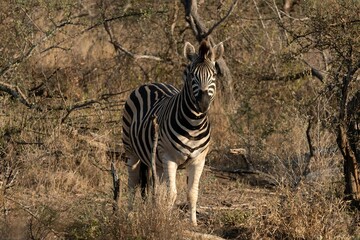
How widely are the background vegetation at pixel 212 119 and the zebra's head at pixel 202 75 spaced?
959mm

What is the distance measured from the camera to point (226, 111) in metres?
11.6

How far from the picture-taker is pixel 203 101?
711cm

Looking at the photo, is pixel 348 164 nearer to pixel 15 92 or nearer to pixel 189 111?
pixel 189 111

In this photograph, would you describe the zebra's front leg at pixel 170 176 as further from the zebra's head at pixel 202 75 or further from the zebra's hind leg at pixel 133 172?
the zebra's hind leg at pixel 133 172

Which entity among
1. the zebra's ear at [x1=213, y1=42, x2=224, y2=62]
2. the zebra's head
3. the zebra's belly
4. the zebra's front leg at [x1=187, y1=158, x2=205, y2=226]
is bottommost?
the zebra's front leg at [x1=187, y1=158, x2=205, y2=226]

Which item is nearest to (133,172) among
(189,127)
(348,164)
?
(189,127)

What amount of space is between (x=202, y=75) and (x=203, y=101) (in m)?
0.26

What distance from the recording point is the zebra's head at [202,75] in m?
7.15

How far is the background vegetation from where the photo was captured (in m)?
7.06

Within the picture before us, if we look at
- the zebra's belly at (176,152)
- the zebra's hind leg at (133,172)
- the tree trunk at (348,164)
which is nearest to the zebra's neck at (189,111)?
the zebra's belly at (176,152)

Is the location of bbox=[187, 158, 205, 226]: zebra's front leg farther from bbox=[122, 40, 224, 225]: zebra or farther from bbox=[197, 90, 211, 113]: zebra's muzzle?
bbox=[197, 90, 211, 113]: zebra's muzzle

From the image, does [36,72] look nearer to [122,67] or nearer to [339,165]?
[122,67]

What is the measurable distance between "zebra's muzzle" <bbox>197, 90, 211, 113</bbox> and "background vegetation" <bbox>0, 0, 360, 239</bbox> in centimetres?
91

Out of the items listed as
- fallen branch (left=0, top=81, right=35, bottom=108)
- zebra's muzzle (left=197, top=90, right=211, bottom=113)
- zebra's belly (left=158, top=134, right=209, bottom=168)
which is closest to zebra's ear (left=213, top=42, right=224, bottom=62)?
zebra's muzzle (left=197, top=90, right=211, bottom=113)
